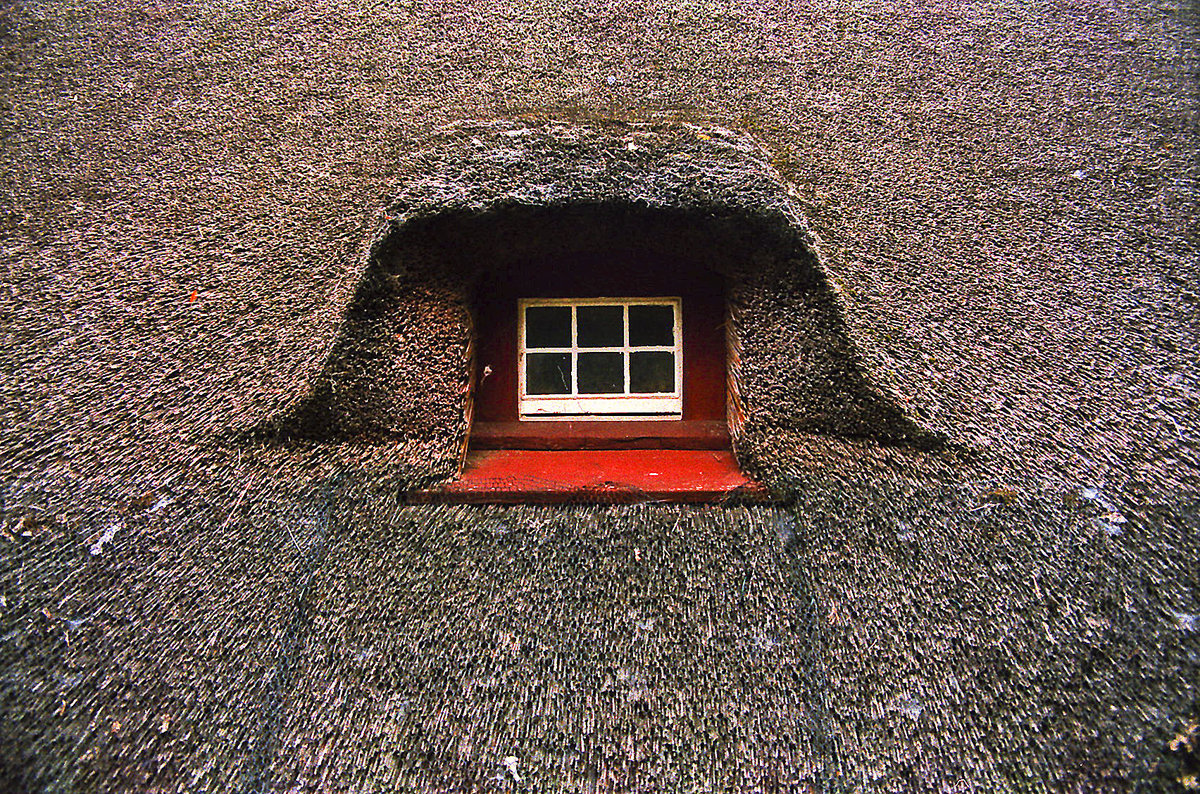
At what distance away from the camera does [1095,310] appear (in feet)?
3.36

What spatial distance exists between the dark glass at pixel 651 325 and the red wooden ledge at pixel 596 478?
274mm

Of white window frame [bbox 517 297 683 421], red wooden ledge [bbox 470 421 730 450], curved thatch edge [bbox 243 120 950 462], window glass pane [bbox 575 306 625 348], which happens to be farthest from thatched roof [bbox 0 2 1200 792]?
window glass pane [bbox 575 306 625 348]

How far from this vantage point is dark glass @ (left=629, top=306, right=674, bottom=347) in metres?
1.25

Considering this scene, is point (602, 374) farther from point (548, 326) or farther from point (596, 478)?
point (596, 478)

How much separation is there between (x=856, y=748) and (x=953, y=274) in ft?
2.97

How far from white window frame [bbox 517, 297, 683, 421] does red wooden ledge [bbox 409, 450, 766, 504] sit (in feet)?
0.33

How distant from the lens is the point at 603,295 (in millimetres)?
1245

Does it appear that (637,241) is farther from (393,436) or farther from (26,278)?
(26,278)

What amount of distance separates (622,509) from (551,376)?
0.42m

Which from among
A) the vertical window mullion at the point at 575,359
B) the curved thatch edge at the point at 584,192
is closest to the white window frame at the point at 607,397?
the vertical window mullion at the point at 575,359

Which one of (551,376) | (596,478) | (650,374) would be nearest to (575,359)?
(551,376)

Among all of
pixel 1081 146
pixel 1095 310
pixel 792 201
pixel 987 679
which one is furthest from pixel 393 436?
pixel 1081 146

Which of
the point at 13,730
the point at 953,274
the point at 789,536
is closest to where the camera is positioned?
the point at 13,730

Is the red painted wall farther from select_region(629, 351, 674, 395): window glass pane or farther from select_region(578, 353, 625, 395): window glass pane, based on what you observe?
select_region(578, 353, 625, 395): window glass pane
